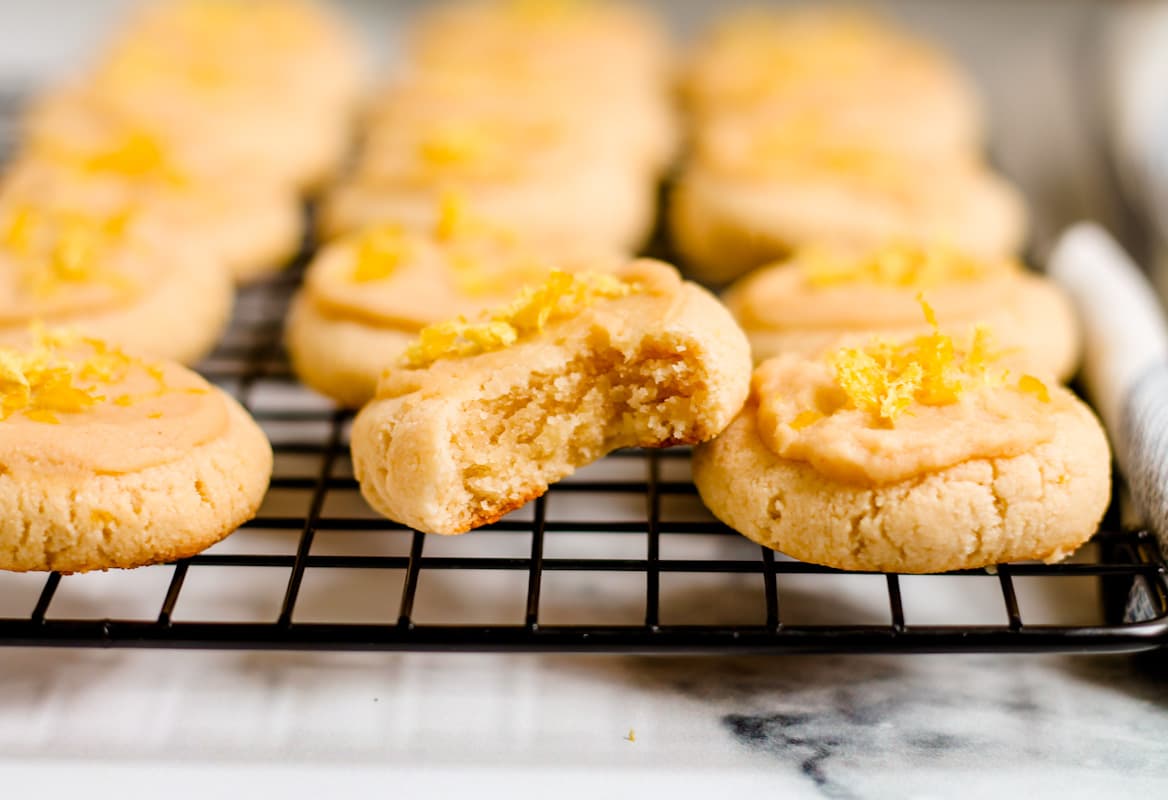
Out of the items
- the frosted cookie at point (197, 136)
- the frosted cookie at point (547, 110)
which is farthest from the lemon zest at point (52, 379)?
the frosted cookie at point (547, 110)

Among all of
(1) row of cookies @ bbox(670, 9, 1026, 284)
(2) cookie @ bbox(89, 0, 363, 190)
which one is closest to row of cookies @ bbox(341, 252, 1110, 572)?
(1) row of cookies @ bbox(670, 9, 1026, 284)

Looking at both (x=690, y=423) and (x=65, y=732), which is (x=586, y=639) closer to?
(x=690, y=423)

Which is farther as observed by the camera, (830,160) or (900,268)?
(830,160)

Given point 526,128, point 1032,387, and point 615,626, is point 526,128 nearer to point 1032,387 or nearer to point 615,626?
point 1032,387

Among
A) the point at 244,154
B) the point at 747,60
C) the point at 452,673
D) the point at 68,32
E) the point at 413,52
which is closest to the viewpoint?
the point at 452,673

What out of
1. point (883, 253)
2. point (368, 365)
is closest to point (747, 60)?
point (883, 253)

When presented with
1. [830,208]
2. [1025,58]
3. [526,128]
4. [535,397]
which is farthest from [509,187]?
[1025,58]

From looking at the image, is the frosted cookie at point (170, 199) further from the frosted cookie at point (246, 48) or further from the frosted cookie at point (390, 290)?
the frosted cookie at point (246, 48)
